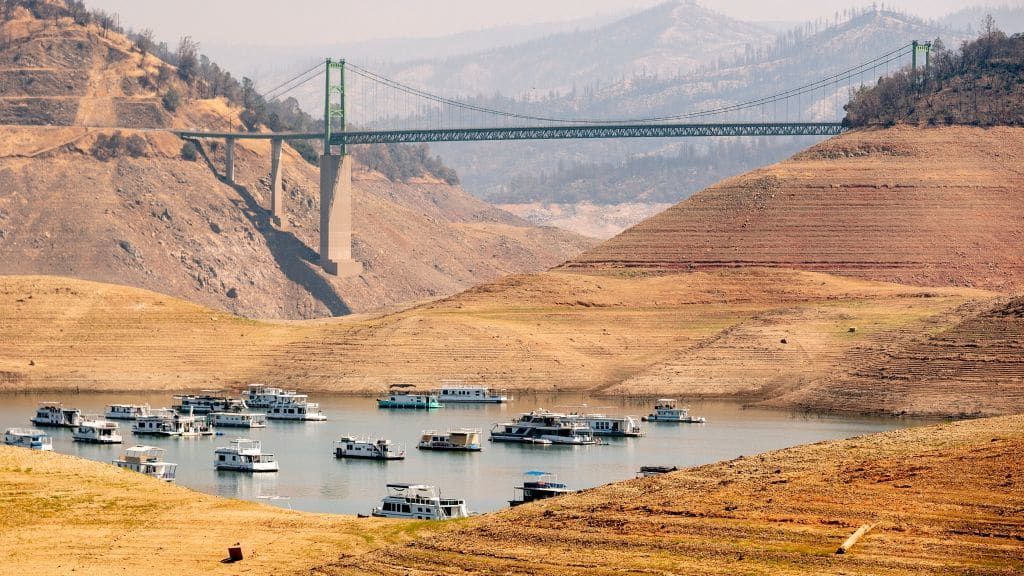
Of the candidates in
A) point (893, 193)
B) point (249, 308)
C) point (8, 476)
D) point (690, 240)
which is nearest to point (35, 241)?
point (249, 308)

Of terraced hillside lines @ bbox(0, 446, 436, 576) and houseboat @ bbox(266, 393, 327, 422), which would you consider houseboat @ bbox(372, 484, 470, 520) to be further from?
houseboat @ bbox(266, 393, 327, 422)

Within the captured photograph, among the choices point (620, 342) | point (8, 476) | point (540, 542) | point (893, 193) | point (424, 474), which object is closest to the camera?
point (540, 542)

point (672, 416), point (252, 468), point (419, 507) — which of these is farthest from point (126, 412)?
point (419, 507)


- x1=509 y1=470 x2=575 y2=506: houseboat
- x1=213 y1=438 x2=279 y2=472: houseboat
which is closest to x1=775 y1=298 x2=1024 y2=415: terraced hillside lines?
x1=509 y1=470 x2=575 y2=506: houseboat

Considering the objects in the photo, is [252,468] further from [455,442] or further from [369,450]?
[455,442]

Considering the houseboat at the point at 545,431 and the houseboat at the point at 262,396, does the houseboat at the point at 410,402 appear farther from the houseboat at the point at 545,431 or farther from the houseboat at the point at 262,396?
the houseboat at the point at 545,431

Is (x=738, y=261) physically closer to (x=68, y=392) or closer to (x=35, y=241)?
(x=68, y=392)

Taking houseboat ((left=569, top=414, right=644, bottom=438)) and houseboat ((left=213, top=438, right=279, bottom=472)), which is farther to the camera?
houseboat ((left=569, top=414, right=644, bottom=438))
